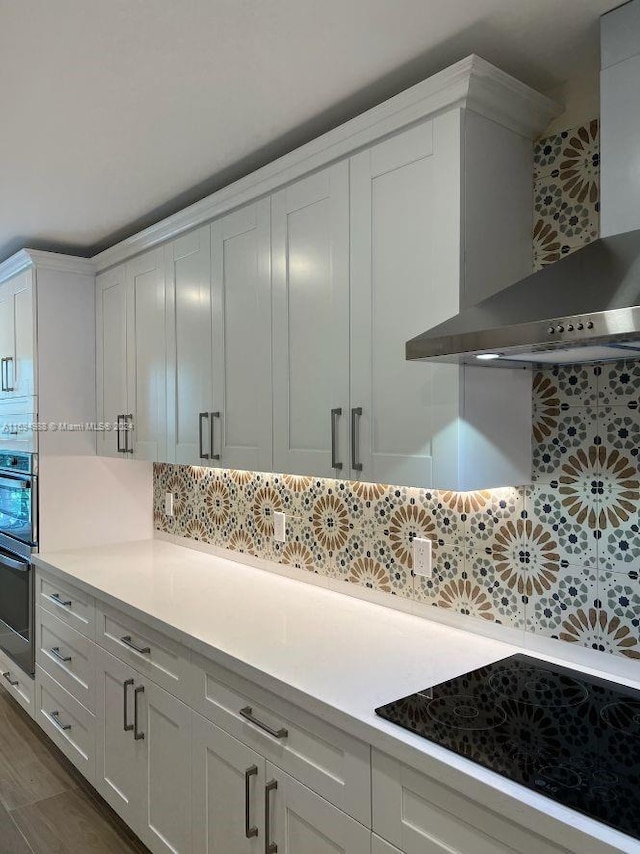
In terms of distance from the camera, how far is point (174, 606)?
2.33 meters

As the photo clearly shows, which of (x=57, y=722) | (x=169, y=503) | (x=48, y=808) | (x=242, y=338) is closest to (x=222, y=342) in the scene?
(x=242, y=338)

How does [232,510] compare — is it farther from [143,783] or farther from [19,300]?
[19,300]

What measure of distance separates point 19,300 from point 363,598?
237cm

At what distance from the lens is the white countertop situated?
134cm

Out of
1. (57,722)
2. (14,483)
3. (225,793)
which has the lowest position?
(57,722)

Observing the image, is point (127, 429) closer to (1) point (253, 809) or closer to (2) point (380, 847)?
(1) point (253, 809)

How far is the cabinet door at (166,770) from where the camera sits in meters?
2.08

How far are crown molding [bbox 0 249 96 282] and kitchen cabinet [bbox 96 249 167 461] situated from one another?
3.6 inches

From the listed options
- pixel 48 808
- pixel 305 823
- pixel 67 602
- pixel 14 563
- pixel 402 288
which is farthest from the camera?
pixel 14 563

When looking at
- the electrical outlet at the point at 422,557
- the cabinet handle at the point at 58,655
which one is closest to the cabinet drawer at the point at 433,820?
the electrical outlet at the point at 422,557

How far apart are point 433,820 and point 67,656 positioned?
2096 mm

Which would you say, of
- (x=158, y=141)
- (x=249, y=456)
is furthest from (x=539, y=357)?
(x=158, y=141)

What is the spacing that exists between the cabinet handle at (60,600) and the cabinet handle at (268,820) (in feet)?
5.00

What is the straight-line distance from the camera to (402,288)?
182 centimetres
